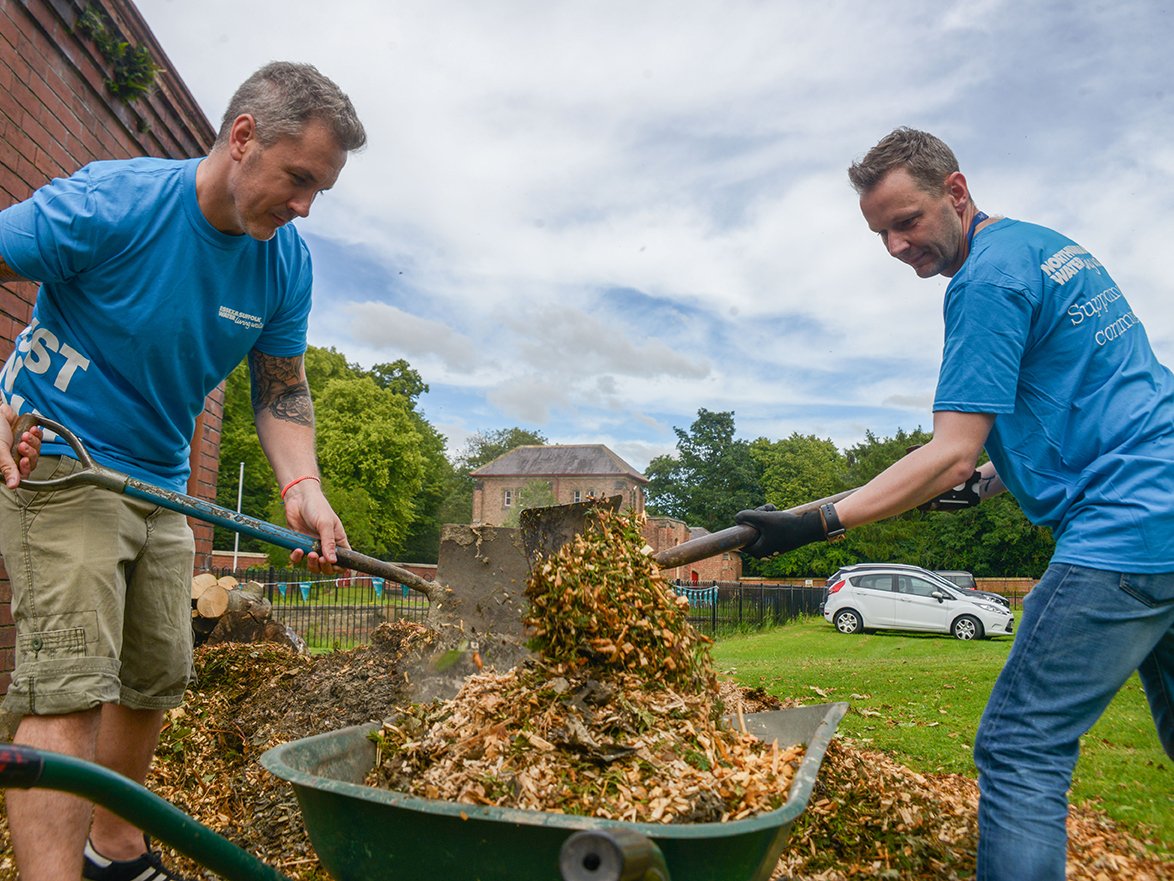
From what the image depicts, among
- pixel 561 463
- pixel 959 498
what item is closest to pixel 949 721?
pixel 959 498

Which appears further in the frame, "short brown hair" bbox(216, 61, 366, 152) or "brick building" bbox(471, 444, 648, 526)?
"brick building" bbox(471, 444, 648, 526)

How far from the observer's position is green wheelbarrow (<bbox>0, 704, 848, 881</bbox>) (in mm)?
1152

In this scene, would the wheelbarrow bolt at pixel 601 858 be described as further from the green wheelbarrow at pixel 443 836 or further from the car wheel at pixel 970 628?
the car wheel at pixel 970 628

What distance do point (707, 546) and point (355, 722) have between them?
2.32m

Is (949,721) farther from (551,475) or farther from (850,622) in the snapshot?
(551,475)

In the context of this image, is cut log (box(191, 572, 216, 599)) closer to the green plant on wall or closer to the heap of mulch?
the heap of mulch

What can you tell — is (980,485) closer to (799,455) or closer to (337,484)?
(337,484)

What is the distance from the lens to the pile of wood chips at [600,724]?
166 cm

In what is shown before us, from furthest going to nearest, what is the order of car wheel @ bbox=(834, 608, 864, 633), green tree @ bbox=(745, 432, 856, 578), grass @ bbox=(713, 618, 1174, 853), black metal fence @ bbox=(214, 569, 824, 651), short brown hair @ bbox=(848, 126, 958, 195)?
green tree @ bbox=(745, 432, 856, 578) → car wheel @ bbox=(834, 608, 864, 633) → black metal fence @ bbox=(214, 569, 824, 651) → grass @ bbox=(713, 618, 1174, 853) → short brown hair @ bbox=(848, 126, 958, 195)

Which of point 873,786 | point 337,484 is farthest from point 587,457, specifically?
point 873,786

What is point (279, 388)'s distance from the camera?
288 cm

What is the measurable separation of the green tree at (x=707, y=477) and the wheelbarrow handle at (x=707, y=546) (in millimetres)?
52069

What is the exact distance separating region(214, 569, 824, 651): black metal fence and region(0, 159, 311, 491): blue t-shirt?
29.2ft

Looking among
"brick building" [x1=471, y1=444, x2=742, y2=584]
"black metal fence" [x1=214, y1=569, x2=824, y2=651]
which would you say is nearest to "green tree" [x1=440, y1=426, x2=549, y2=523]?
"brick building" [x1=471, y1=444, x2=742, y2=584]
